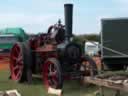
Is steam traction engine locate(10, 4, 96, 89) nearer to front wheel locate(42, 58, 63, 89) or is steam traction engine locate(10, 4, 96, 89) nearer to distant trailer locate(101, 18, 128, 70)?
front wheel locate(42, 58, 63, 89)

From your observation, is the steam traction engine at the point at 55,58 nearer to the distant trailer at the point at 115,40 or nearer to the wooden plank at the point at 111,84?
the wooden plank at the point at 111,84

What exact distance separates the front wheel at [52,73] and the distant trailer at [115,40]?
412 centimetres

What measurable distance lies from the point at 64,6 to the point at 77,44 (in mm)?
1103

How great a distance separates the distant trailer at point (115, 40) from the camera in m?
15.0

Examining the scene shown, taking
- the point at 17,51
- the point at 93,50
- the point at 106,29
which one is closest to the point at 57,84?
the point at 17,51

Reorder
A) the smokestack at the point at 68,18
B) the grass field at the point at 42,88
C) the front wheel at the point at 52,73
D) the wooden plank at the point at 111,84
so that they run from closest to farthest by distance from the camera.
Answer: the wooden plank at the point at 111,84 → the grass field at the point at 42,88 → the front wheel at the point at 52,73 → the smokestack at the point at 68,18

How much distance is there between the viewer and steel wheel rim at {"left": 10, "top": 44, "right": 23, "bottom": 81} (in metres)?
13.0

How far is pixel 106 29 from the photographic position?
49.5ft

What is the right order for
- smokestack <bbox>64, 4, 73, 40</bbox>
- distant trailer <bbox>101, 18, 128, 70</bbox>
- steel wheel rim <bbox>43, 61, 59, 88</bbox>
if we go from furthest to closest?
distant trailer <bbox>101, 18, 128, 70</bbox> < smokestack <bbox>64, 4, 73, 40</bbox> < steel wheel rim <bbox>43, 61, 59, 88</bbox>

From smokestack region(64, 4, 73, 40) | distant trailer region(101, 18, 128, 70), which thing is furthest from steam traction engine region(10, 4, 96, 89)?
distant trailer region(101, 18, 128, 70)

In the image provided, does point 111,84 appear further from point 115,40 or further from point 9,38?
point 9,38

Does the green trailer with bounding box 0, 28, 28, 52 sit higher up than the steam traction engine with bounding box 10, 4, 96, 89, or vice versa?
the steam traction engine with bounding box 10, 4, 96, 89

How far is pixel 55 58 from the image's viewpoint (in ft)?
36.8

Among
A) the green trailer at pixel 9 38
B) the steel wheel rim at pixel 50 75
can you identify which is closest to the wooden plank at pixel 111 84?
the steel wheel rim at pixel 50 75
